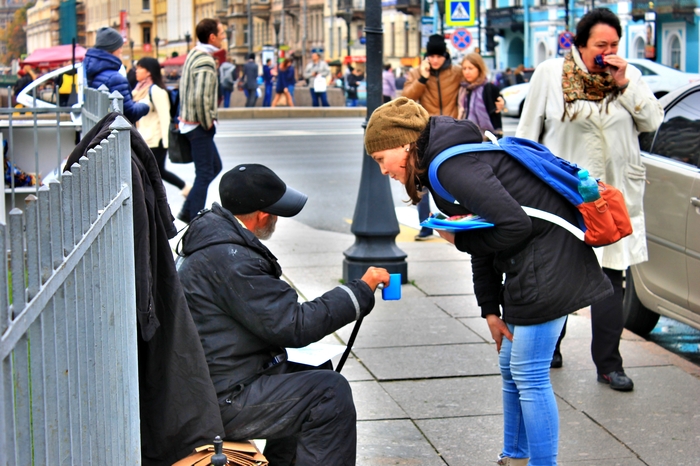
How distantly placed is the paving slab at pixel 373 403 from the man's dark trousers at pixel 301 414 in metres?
1.26

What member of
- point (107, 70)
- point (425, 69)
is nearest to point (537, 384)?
point (425, 69)

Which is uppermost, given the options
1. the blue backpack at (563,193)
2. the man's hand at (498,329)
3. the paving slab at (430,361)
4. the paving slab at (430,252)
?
the blue backpack at (563,193)

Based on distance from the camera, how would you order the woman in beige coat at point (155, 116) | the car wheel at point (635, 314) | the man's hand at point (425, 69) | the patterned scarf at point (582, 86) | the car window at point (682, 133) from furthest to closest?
the woman in beige coat at point (155, 116) < the man's hand at point (425, 69) < the car wheel at point (635, 314) < the car window at point (682, 133) < the patterned scarf at point (582, 86)

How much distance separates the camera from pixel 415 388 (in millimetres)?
5027

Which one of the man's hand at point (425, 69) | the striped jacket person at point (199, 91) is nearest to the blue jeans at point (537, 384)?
the man's hand at point (425, 69)

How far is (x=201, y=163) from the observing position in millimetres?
9102

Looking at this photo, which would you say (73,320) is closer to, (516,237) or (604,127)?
(516,237)

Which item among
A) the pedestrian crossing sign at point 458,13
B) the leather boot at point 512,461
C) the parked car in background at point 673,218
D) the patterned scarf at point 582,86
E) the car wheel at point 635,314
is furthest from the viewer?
the pedestrian crossing sign at point 458,13

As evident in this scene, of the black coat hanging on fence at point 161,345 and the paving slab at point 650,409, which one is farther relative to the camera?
the paving slab at point 650,409

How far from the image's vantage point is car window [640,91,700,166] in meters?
5.62

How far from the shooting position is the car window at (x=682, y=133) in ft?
18.4

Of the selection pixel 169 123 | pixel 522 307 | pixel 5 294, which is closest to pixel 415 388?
pixel 522 307

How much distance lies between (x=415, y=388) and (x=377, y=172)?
97.2 inches

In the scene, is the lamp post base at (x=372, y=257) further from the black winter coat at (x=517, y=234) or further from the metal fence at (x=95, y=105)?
the black winter coat at (x=517, y=234)
